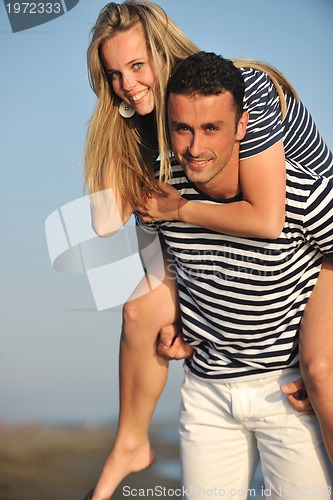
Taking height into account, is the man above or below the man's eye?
below

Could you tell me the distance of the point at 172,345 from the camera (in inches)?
80.0

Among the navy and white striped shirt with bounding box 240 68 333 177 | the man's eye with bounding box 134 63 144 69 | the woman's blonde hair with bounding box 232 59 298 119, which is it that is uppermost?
the man's eye with bounding box 134 63 144 69

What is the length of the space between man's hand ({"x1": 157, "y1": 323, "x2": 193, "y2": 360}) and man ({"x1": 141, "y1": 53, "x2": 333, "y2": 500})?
3 centimetres

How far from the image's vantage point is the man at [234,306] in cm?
173

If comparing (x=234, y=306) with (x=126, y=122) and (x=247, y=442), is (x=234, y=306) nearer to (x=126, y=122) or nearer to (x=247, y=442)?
(x=247, y=442)

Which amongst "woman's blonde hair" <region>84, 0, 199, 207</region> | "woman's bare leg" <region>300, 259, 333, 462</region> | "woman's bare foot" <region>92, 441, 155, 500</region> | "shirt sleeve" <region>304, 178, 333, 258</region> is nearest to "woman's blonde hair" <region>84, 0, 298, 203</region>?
"woman's blonde hair" <region>84, 0, 199, 207</region>

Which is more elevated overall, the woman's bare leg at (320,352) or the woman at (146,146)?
the woman at (146,146)

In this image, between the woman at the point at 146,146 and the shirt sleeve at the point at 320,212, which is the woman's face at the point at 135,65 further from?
the shirt sleeve at the point at 320,212

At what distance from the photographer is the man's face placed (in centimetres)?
171

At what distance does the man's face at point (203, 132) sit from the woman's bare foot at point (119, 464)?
82 centimetres

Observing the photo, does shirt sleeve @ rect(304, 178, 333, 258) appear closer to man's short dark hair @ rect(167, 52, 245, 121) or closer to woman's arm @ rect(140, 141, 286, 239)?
woman's arm @ rect(140, 141, 286, 239)

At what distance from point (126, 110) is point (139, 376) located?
26.3 inches

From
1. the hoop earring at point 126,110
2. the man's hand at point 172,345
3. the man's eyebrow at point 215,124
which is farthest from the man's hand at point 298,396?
the hoop earring at point 126,110

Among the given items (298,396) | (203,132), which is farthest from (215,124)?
(298,396)
